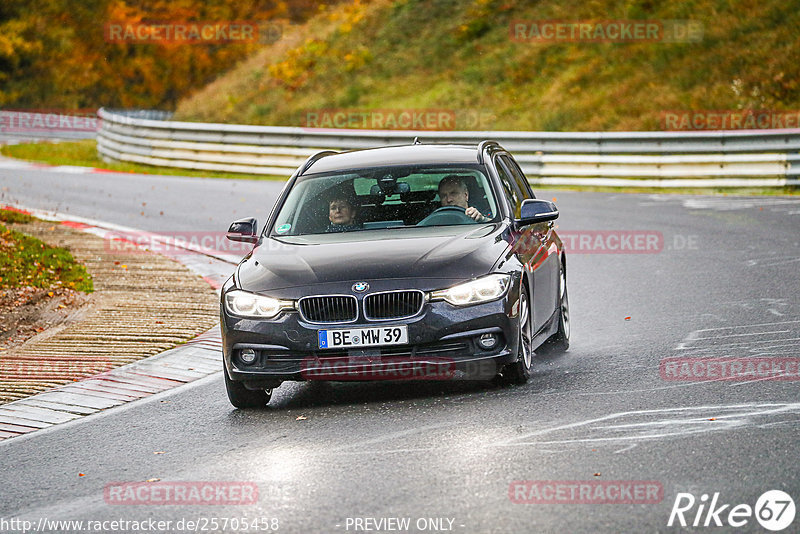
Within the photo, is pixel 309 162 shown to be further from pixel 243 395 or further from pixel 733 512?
pixel 733 512

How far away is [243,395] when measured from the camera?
8578 mm

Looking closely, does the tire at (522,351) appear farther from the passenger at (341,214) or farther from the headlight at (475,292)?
the passenger at (341,214)

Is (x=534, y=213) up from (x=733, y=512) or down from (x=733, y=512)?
up

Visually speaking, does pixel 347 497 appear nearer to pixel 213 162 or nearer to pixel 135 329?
pixel 135 329

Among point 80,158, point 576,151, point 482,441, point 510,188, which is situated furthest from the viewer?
point 80,158

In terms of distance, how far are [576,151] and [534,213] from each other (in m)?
16.0

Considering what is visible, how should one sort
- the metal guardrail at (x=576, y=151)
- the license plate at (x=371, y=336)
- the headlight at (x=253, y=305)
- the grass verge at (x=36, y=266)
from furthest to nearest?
the metal guardrail at (x=576, y=151)
the grass verge at (x=36, y=266)
the headlight at (x=253, y=305)
the license plate at (x=371, y=336)

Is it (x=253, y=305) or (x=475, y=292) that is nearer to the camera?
(x=475, y=292)

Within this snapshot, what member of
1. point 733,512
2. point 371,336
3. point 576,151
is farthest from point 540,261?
point 576,151

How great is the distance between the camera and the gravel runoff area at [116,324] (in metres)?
10.1

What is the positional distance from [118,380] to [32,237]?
847cm

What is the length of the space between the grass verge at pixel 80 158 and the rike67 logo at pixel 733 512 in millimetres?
23411

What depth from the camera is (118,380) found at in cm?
977

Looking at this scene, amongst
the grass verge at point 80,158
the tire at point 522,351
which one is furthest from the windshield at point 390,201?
the grass verge at point 80,158
